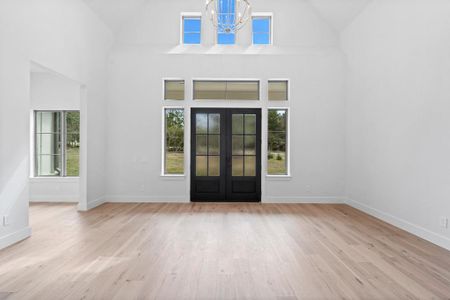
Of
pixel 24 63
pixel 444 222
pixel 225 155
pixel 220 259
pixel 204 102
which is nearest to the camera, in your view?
pixel 220 259

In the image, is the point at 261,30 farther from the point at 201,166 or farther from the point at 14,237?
the point at 14,237

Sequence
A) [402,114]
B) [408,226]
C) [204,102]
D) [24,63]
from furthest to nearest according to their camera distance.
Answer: [204,102] < [402,114] < [408,226] < [24,63]

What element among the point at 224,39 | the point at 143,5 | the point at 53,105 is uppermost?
the point at 143,5

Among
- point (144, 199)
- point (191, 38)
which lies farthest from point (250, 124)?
point (144, 199)

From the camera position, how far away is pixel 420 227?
4.56 metres

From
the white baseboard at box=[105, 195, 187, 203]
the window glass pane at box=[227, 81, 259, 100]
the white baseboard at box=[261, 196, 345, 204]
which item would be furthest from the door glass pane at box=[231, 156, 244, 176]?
the window glass pane at box=[227, 81, 259, 100]

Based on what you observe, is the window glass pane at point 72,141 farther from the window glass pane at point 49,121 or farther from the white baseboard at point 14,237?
the white baseboard at point 14,237

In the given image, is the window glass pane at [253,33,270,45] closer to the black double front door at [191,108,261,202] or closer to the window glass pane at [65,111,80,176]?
the black double front door at [191,108,261,202]

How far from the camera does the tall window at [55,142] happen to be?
7477mm

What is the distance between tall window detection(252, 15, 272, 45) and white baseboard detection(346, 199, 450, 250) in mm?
4362

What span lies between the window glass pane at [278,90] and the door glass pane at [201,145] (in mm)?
1922

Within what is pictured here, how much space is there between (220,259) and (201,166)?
13.2ft

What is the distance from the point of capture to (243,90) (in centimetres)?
745

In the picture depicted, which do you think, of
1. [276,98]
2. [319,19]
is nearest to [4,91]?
[276,98]
